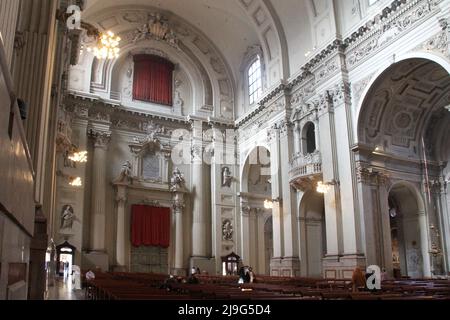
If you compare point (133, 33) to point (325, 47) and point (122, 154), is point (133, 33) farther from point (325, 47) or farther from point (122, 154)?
point (325, 47)

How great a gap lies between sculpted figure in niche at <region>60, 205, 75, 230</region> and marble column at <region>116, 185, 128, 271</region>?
2434mm

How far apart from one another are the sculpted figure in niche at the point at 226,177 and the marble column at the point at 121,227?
551 cm

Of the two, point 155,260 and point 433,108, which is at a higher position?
point 433,108

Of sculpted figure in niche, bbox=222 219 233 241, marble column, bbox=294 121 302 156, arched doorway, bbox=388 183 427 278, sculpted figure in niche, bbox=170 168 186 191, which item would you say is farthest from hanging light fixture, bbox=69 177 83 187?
arched doorway, bbox=388 183 427 278

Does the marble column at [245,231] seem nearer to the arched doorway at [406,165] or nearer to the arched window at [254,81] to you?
the arched window at [254,81]

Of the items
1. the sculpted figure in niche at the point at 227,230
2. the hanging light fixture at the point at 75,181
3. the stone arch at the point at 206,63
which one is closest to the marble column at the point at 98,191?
the hanging light fixture at the point at 75,181

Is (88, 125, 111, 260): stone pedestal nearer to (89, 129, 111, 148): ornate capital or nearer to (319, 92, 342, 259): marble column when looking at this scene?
(89, 129, 111, 148): ornate capital

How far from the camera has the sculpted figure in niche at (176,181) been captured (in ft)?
76.9

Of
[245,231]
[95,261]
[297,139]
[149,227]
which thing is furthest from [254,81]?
[95,261]

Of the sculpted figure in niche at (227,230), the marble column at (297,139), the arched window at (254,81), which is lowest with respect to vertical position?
the sculpted figure in niche at (227,230)

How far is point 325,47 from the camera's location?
56.2ft

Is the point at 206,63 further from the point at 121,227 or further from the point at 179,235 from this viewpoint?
the point at 121,227

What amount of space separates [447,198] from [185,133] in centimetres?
1392
